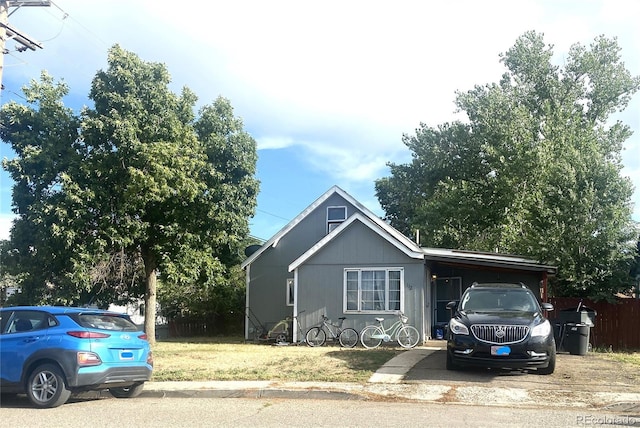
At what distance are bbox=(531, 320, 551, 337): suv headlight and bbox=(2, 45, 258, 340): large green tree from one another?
10760mm

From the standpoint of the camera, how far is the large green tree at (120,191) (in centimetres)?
1694

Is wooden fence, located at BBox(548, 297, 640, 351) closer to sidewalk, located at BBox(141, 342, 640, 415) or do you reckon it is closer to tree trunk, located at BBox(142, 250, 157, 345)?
sidewalk, located at BBox(141, 342, 640, 415)

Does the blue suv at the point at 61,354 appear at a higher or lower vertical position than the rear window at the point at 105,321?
lower

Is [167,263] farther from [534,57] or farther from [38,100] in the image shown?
[534,57]

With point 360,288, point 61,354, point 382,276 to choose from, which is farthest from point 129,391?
point 382,276

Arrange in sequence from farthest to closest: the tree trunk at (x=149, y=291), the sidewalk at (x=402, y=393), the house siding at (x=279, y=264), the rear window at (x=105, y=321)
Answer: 1. the house siding at (x=279, y=264)
2. the tree trunk at (x=149, y=291)
3. the rear window at (x=105, y=321)
4. the sidewalk at (x=402, y=393)

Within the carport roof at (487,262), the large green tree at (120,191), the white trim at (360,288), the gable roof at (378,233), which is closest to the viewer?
the large green tree at (120,191)

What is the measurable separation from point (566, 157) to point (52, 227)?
1822cm

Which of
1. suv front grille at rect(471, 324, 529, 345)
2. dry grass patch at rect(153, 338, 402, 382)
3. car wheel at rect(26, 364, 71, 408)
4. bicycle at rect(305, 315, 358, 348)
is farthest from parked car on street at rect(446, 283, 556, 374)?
bicycle at rect(305, 315, 358, 348)

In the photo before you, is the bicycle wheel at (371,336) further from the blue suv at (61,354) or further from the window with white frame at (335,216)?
the blue suv at (61,354)

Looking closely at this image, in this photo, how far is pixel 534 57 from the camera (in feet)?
112

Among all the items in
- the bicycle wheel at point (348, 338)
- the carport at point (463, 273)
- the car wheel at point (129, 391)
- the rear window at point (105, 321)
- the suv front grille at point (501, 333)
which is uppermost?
the carport at point (463, 273)

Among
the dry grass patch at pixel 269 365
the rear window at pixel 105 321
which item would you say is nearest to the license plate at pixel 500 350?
the dry grass patch at pixel 269 365

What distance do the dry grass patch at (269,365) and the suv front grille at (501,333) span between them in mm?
2384
